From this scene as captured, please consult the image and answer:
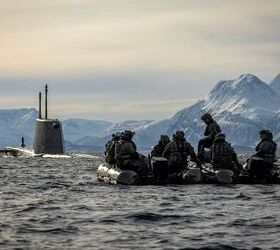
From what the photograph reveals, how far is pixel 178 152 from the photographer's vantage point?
36.0 meters

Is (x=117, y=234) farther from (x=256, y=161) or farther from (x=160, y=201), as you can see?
(x=256, y=161)

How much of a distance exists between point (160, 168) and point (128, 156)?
181 cm

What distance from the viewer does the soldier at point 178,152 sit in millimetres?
35938

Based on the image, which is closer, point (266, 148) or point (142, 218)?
point (142, 218)

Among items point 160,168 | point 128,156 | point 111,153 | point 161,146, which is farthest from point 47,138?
point 160,168

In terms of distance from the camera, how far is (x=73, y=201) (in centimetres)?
2752

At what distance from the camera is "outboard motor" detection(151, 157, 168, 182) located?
35.1 metres

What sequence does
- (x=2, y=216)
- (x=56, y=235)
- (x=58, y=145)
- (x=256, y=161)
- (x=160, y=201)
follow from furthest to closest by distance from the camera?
(x=58, y=145)
(x=256, y=161)
(x=160, y=201)
(x=2, y=216)
(x=56, y=235)

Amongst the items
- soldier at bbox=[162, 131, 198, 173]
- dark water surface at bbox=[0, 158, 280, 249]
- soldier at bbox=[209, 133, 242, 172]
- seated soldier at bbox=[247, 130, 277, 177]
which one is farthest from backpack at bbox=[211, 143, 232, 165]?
dark water surface at bbox=[0, 158, 280, 249]

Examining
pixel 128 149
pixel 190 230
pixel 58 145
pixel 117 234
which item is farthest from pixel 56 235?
pixel 58 145

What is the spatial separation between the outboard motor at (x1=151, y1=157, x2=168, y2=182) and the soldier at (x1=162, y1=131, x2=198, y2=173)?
94 cm

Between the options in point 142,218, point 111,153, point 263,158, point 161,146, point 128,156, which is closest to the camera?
point 142,218

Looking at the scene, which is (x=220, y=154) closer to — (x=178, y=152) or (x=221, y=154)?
(x=221, y=154)

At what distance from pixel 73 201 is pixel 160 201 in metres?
3.50
